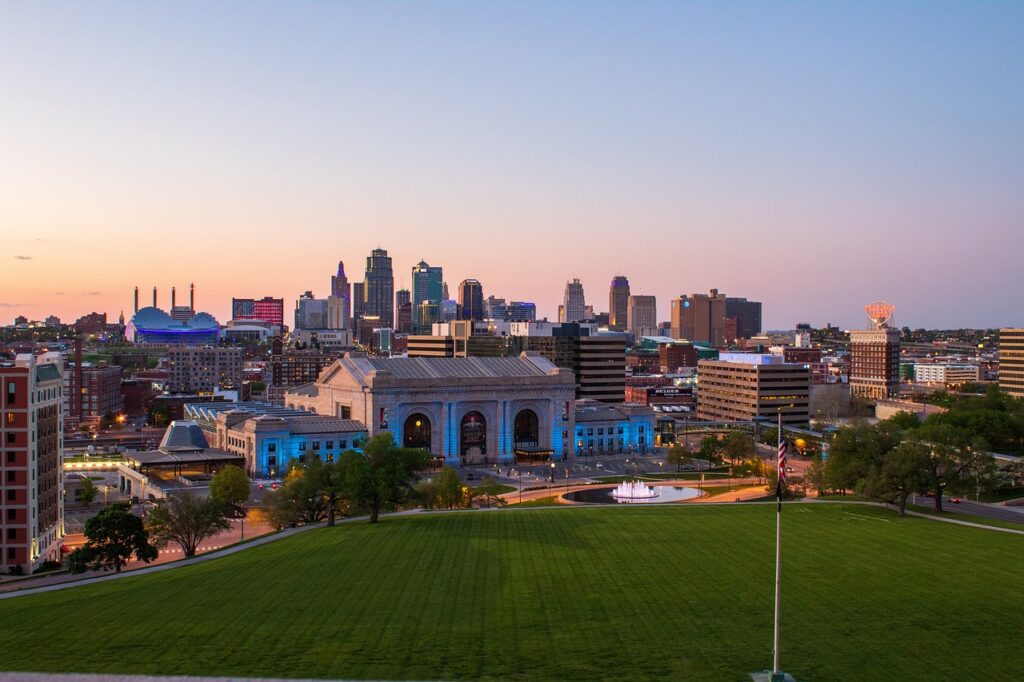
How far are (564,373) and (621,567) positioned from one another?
304 ft

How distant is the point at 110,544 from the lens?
222ft

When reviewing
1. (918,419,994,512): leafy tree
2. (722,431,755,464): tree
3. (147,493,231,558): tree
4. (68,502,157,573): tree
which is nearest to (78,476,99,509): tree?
(147,493,231,558): tree

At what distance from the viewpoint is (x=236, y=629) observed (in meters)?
46.8

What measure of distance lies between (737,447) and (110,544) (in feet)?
274

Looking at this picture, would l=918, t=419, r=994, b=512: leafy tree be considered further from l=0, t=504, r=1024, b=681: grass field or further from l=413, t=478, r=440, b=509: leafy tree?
l=413, t=478, r=440, b=509: leafy tree

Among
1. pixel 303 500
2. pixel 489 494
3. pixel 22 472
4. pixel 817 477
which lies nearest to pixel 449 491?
pixel 489 494

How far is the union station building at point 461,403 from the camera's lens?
140 metres

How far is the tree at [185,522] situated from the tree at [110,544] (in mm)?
4090

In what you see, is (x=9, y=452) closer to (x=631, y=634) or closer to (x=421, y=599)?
(x=421, y=599)

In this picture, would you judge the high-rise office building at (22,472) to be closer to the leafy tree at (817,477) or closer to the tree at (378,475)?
the tree at (378,475)

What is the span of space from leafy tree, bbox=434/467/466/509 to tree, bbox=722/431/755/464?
46188mm

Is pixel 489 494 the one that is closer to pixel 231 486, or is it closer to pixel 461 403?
pixel 231 486

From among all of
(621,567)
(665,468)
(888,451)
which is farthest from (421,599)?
(665,468)

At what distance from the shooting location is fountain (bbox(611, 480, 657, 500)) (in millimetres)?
106000
